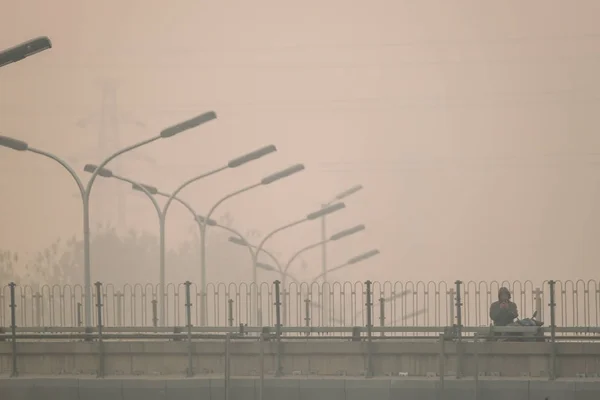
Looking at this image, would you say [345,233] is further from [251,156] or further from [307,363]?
[307,363]

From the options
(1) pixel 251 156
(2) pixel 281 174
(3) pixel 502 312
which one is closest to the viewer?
(3) pixel 502 312

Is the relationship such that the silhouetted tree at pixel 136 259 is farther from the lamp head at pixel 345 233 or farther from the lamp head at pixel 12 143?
the lamp head at pixel 12 143

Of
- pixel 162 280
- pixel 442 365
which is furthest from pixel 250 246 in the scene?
pixel 442 365

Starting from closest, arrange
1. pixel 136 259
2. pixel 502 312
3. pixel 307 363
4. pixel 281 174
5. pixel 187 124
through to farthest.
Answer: pixel 307 363 → pixel 502 312 → pixel 187 124 → pixel 281 174 → pixel 136 259

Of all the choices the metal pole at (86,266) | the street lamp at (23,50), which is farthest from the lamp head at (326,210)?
the street lamp at (23,50)

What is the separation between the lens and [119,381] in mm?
25656

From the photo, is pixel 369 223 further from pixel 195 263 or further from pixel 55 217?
pixel 55 217

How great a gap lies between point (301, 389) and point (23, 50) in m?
7.13

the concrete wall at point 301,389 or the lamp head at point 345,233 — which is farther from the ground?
the lamp head at point 345,233

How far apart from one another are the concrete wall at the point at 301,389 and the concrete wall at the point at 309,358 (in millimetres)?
645

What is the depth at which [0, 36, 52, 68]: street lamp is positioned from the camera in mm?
22922

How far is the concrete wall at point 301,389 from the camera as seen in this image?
2420cm

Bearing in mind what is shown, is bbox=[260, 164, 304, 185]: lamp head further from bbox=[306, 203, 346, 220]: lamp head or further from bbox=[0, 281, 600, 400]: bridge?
bbox=[0, 281, 600, 400]: bridge

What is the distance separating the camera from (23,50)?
23.0m
